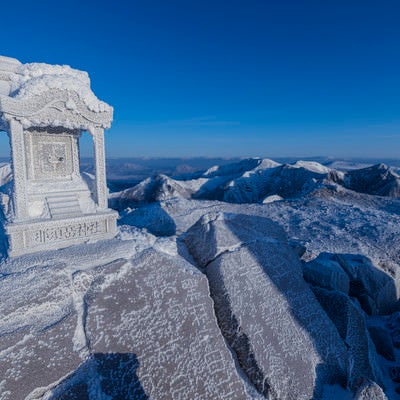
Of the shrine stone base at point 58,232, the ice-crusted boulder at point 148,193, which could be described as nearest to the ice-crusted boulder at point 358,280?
the shrine stone base at point 58,232

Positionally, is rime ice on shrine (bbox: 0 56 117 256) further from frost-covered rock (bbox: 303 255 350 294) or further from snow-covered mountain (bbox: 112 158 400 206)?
snow-covered mountain (bbox: 112 158 400 206)

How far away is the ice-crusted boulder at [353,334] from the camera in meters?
4.78

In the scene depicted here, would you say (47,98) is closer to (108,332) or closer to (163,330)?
(108,332)

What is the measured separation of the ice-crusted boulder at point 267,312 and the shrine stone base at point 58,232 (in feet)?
6.28

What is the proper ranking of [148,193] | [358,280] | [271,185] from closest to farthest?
1. [358,280]
2. [148,193]
3. [271,185]

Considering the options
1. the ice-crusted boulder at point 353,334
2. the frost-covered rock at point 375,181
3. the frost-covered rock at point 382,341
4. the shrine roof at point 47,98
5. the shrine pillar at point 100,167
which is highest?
the shrine roof at point 47,98

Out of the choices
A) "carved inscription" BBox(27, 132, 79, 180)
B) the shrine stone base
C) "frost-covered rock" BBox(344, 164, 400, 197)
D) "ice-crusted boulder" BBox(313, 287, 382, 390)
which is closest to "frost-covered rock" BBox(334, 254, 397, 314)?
"ice-crusted boulder" BBox(313, 287, 382, 390)

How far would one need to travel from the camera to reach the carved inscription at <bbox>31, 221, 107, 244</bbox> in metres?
5.45

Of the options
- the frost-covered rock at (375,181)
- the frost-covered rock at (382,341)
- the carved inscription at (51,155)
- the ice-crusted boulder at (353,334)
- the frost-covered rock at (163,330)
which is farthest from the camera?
the frost-covered rock at (375,181)

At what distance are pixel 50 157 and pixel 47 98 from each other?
4.89 feet

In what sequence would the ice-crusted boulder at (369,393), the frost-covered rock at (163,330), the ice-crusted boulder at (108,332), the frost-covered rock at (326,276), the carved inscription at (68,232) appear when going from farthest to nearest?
the frost-covered rock at (326,276), the carved inscription at (68,232), the ice-crusted boulder at (369,393), the frost-covered rock at (163,330), the ice-crusted boulder at (108,332)

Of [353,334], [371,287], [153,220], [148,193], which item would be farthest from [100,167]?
[148,193]

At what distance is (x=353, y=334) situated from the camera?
17.4 ft

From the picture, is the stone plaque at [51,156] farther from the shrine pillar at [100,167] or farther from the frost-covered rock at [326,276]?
the frost-covered rock at [326,276]
